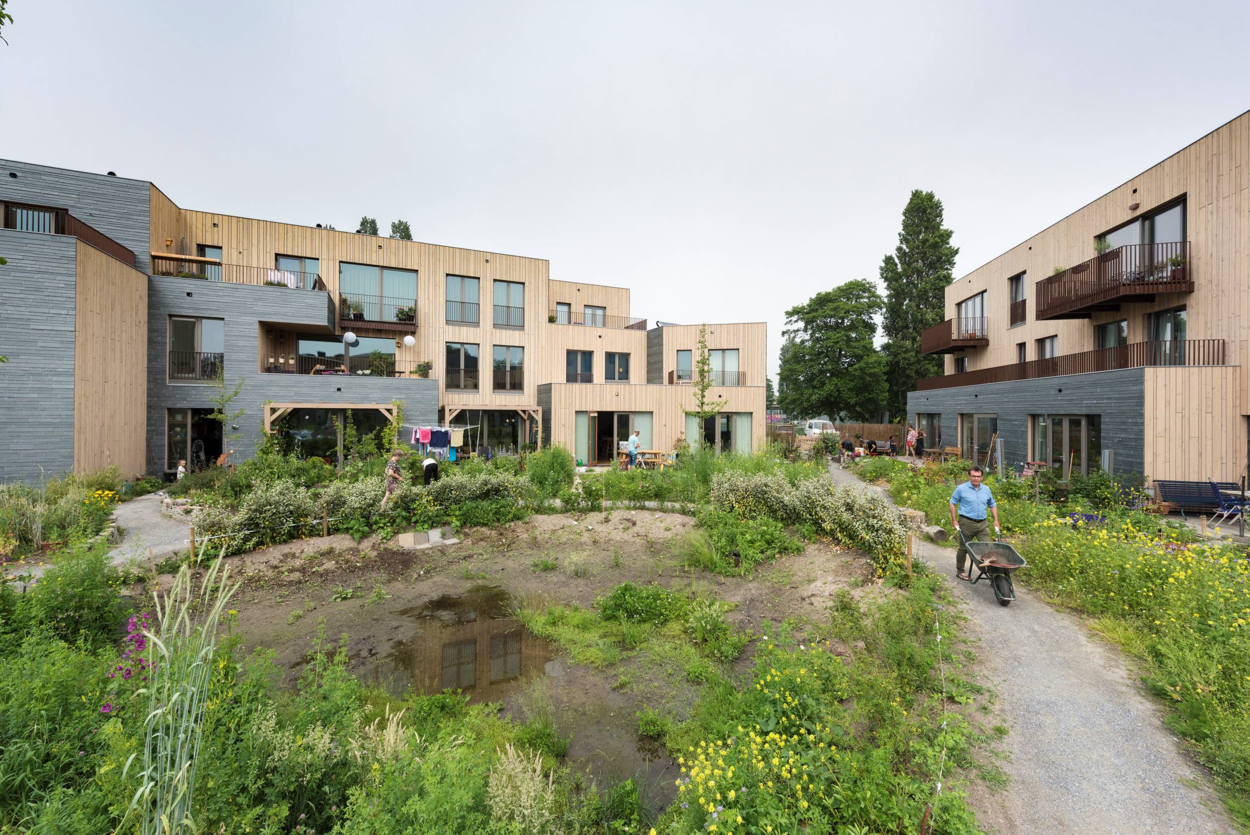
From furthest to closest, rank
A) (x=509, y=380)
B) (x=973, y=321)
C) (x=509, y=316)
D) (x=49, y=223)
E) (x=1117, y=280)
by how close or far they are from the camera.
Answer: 1. (x=973, y=321)
2. (x=509, y=316)
3. (x=509, y=380)
4. (x=1117, y=280)
5. (x=49, y=223)

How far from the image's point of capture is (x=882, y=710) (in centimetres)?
390

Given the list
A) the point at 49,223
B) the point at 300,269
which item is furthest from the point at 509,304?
the point at 49,223

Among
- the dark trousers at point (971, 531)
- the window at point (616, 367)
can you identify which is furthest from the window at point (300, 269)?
the dark trousers at point (971, 531)

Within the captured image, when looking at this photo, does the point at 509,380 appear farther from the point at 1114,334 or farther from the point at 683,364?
the point at 1114,334

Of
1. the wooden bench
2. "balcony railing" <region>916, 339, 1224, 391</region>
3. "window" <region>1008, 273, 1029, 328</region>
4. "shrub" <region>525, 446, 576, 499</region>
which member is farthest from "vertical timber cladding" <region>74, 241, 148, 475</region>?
"window" <region>1008, 273, 1029, 328</region>

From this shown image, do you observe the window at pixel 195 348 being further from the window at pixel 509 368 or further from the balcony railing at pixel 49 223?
the window at pixel 509 368

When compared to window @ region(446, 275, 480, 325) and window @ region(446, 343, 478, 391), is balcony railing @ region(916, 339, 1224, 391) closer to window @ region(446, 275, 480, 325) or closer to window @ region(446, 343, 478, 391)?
window @ region(446, 343, 478, 391)

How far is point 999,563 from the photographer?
20.2 ft

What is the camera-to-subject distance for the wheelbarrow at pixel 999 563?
20.3ft

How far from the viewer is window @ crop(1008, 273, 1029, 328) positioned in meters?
20.0

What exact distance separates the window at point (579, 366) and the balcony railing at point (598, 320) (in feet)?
9.24

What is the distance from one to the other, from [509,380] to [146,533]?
14264 mm

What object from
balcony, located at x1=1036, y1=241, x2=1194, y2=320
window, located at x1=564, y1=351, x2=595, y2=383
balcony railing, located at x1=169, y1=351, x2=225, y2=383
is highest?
balcony, located at x1=1036, y1=241, x2=1194, y2=320

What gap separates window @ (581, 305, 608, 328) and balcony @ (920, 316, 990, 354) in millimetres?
17400
